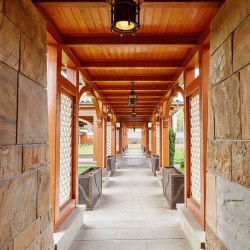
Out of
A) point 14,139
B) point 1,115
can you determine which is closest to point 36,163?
point 14,139

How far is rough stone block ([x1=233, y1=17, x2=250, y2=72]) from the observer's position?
2205 millimetres

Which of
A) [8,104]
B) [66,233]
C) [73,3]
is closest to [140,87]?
[66,233]

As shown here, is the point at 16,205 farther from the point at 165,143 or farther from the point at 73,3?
the point at 165,143

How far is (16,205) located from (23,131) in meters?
0.66

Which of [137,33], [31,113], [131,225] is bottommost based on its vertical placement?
[131,225]

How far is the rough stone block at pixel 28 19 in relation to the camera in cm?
230

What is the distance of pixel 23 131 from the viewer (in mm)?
2498

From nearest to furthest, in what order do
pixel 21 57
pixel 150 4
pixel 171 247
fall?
pixel 21 57
pixel 150 4
pixel 171 247

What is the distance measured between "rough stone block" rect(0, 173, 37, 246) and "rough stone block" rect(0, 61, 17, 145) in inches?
14.4

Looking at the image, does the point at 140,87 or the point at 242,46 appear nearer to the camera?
the point at 242,46

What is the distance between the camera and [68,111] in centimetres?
525

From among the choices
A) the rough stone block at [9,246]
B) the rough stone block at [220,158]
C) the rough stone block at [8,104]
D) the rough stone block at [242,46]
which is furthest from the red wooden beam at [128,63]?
the rough stone block at [9,246]

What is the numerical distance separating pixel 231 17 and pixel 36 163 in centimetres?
243

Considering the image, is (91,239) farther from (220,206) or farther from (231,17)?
(231,17)
